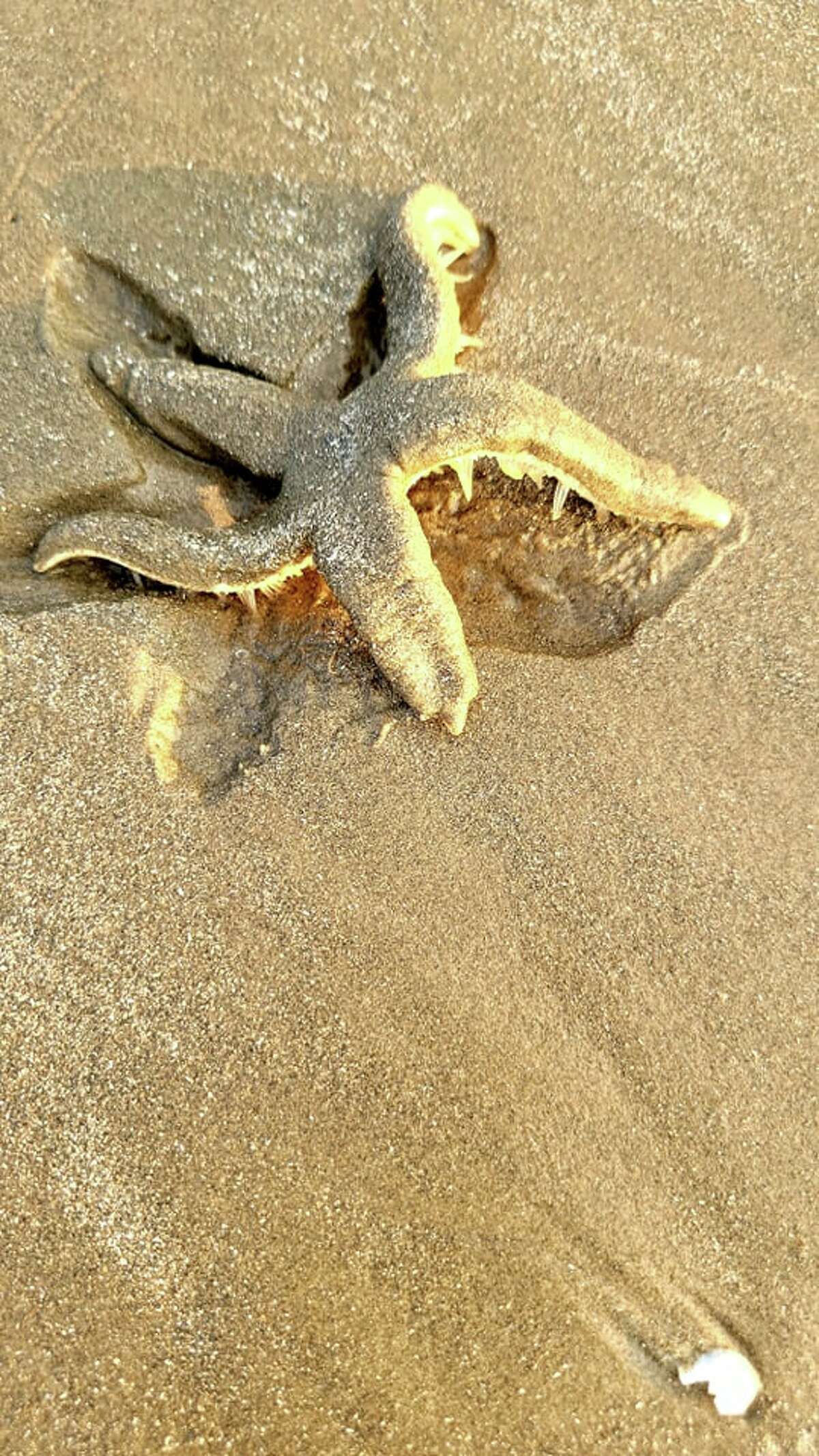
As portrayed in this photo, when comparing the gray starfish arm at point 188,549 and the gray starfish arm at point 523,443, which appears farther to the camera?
the gray starfish arm at point 188,549

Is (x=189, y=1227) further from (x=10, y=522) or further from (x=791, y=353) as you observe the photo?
(x=791, y=353)

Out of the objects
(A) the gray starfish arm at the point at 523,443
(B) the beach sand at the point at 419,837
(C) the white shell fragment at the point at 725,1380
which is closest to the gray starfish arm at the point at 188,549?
(B) the beach sand at the point at 419,837

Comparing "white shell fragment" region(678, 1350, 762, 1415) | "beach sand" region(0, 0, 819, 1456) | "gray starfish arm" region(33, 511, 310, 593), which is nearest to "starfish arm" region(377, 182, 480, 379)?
"beach sand" region(0, 0, 819, 1456)

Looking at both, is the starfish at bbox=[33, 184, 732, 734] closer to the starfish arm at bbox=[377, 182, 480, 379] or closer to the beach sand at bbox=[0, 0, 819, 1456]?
the starfish arm at bbox=[377, 182, 480, 379]

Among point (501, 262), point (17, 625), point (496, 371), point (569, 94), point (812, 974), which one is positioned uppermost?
point (569, 94)

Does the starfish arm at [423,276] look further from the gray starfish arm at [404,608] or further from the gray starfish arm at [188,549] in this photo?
the gray starfish arm at [188,549]

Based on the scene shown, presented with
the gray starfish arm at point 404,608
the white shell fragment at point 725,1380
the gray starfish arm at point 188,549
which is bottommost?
the white shell fragment at point 725,1380

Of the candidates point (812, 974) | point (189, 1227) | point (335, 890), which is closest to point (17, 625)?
point (335, 890)

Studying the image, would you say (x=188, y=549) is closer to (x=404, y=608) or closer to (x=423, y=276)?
(x=404, y=608)
